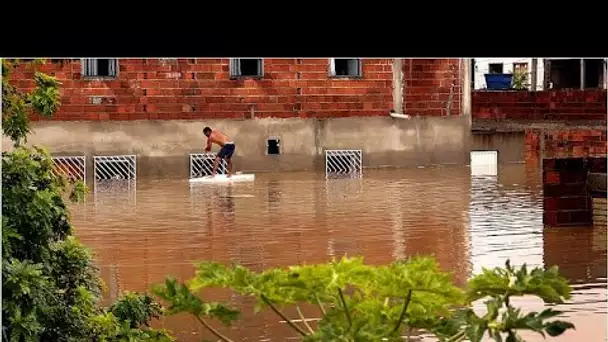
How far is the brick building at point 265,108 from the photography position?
737 inches

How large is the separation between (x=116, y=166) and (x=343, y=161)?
325 cm

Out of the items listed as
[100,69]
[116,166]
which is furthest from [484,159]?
[100,69]

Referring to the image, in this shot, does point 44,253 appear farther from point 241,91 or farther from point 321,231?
point 241,91

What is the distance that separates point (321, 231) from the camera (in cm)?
1151

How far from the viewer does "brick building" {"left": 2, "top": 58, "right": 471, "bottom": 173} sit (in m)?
18.7

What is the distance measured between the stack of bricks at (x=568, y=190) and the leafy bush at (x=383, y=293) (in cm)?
773

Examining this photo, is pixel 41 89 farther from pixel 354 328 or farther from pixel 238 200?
pixel 238 200

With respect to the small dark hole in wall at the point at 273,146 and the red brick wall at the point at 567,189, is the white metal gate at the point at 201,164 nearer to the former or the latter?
the small dark hole in wall at the point at 273,146

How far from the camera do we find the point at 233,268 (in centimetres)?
241

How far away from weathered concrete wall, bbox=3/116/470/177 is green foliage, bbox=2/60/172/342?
13.6 meters

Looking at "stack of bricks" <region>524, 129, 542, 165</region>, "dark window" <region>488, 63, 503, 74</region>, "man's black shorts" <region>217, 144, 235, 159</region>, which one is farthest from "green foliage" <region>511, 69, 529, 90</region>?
"man's black shorts" <region>217, 144, 235, 159</region>
